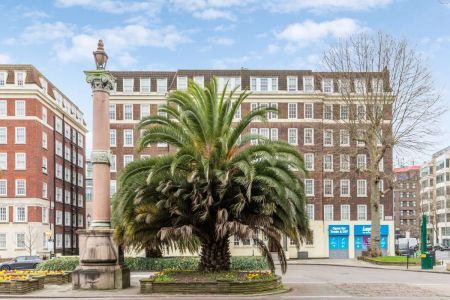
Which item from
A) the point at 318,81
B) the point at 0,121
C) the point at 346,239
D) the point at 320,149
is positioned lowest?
the point at 346,239

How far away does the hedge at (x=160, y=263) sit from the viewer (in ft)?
114

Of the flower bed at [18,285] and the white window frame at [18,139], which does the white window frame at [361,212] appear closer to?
the white window frame at [18,139]

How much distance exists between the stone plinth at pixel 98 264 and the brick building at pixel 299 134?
48570 mm

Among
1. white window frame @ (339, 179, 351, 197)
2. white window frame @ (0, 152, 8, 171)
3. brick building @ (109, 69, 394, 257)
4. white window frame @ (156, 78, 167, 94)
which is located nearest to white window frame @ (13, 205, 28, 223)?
white window frame @ (0, 152, 8, 171)

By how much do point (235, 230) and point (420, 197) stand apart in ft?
425

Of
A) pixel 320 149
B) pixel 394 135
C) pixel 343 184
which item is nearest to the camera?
pixel 394 135

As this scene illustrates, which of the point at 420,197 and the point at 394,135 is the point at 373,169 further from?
the point at 420,197

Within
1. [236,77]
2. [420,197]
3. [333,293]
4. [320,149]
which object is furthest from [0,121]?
[420,197]

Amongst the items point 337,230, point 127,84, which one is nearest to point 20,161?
point 127,84

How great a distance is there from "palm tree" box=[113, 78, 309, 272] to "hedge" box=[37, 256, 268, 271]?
34.0 ft

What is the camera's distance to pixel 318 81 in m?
73.7

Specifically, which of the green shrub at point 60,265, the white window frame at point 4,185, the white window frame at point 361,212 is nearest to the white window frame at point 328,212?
the white window frame at point 361,212

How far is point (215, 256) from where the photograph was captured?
25438 mm

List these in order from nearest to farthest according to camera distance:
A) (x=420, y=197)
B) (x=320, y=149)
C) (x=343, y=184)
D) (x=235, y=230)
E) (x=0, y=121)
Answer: (x=235, y=230)
(x=320, y=149)
(x=0, y=121)
(x=343, y=184)
(x=420, y=197)
